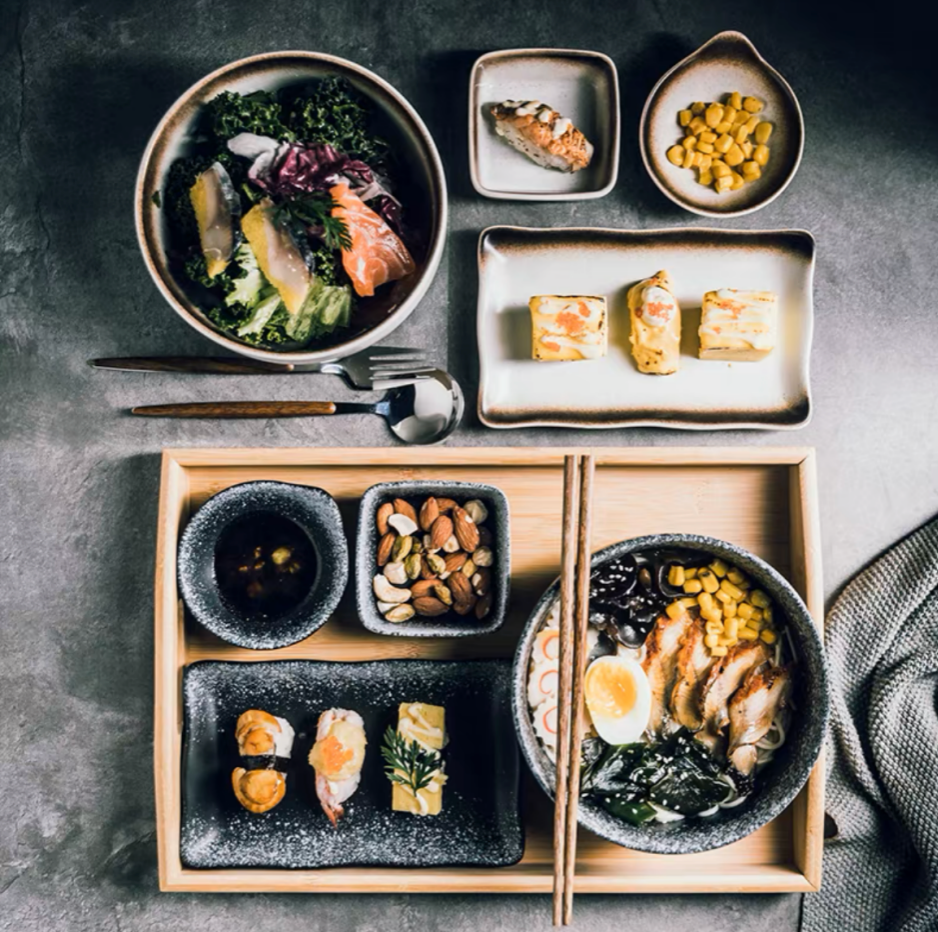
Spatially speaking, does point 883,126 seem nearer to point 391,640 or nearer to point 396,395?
point 396,395

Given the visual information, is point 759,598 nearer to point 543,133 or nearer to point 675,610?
point 675,610

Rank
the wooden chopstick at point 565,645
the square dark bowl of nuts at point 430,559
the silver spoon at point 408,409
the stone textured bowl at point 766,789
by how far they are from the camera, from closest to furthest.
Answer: the wooden chopstick at point 565,645 < the stone textured bowl at point 766,789 < the square dark bowl of nuts at point 430,559 < the silver spoon at point 408,409

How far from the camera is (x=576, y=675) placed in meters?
1.31

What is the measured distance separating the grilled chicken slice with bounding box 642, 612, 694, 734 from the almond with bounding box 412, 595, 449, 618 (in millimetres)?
359

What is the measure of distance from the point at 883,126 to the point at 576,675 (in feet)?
4.09

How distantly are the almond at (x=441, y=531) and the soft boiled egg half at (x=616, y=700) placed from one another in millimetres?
326

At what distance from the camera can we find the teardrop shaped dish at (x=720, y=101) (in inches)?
67.3

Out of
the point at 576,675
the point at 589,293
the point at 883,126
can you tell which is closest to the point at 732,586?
the point at 576,675

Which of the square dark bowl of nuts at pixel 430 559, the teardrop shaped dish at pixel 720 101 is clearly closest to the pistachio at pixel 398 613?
the square dark bowl of nuts at pixel 430 559

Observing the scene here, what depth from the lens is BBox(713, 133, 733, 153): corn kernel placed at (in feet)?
5.63

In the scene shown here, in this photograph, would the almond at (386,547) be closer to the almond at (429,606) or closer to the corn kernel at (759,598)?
the almond at (429,606)

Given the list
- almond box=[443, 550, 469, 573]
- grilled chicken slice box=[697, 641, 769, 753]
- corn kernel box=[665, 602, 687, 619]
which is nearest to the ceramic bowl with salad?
almond box=[443, 550, 469, 573]

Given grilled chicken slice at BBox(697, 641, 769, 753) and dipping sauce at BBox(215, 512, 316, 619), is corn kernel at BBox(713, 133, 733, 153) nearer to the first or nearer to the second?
grilled chicken slice at BBox(697, 641, 769, 753)

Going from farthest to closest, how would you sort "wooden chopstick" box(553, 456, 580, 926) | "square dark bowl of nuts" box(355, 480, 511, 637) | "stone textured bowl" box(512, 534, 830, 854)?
"square dark bowl of nuts" box(355, 480, 511, 637) < "stone textured bowl" box(512, 534, 830, 854) < "wooden chopstick" box(553, 456, 580, 926)
